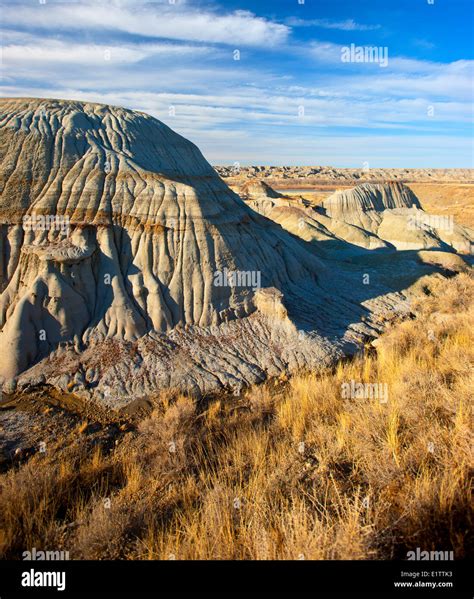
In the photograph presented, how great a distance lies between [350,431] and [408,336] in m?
7.02

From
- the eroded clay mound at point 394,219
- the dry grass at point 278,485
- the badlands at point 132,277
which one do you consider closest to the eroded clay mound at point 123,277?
the badlands at point 132,277

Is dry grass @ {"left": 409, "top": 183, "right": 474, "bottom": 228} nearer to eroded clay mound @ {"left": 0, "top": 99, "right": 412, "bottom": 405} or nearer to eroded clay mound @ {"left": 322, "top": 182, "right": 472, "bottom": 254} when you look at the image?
eroded clay mound @ {"left": 322, "top": 182, "right": 472, "bottom": 254}

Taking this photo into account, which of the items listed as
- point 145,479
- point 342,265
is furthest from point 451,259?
point 145,479

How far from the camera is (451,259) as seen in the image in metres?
19.7

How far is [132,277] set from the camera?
36.6 feet

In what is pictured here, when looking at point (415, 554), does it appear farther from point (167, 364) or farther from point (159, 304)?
point (159, 304)

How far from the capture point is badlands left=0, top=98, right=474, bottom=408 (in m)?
9.84

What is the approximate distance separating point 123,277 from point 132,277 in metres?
0.27

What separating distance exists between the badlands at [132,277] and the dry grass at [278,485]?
8.63ft

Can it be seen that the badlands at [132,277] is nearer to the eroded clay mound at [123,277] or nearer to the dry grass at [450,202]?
the eroded clay mound at [123,277]

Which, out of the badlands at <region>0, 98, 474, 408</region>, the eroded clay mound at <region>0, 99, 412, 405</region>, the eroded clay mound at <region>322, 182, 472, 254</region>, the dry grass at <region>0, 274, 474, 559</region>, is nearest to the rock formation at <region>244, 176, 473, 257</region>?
the eroded clay mound at <region>322, 182, 472, 254</region>

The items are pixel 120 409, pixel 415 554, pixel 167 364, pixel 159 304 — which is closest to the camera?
pixel 415 554

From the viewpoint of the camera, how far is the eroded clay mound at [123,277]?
988 centimetres

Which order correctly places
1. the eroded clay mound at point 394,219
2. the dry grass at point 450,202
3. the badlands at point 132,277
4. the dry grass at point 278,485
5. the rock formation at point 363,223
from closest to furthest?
the dry grass at point 278,485 < the badlands at point 132,277 < the rock formation at point 363,223 < the eroded clay mound at point 394,219 < the dry grass at point 450,202
